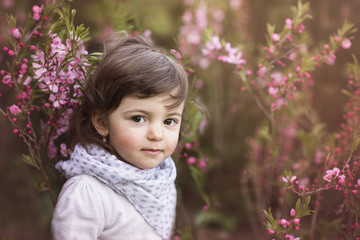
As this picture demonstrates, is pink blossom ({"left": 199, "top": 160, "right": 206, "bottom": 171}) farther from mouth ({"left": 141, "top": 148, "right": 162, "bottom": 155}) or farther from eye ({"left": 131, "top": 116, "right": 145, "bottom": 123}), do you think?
eye ({"left": 131, "top": 116, "right": 145, "bottom": 123})

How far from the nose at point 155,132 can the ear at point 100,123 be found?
0.22 meters

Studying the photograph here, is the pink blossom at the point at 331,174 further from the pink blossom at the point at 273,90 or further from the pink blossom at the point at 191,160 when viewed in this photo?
the pink blossom at the point at 191,160

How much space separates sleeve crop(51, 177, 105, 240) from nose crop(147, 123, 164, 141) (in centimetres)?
32

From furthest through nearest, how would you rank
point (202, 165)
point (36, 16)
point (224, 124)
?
point (224, 124)
point (202, 165)
point (36, 16)

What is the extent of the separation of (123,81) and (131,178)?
415 mm

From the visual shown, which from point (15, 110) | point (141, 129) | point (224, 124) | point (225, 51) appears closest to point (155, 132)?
point (141, 129)

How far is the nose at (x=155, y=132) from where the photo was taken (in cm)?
161

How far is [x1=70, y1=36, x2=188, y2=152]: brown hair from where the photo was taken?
5.24ft

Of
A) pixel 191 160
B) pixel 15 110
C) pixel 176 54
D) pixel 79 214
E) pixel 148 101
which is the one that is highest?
pixel 176 54

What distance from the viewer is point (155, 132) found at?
1.61 m

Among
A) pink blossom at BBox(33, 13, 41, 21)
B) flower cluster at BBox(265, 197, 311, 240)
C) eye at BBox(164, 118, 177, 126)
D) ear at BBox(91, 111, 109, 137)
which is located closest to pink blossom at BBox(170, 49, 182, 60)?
eye at BBox(164, 118, 177, 126)

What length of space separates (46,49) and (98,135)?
0.45 meters

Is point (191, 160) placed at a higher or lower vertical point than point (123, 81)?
lower

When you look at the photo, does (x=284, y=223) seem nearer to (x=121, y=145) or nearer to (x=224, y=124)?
(x=121, y=145)
